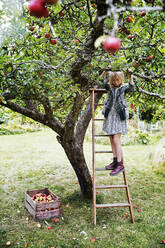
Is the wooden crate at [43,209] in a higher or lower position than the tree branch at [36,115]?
lower

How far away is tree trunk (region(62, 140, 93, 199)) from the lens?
4.60 meters

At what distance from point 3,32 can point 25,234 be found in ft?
9.14

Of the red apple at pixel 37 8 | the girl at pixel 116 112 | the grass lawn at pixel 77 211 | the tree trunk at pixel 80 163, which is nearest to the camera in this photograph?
the red apple at pixel 37 8

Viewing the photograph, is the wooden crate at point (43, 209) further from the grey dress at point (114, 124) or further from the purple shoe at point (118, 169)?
the grey dress at point (114, 124)

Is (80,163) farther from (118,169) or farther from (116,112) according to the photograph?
(116,112)

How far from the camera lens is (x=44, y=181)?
245 inches

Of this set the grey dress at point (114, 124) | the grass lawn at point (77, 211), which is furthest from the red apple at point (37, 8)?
the grass lawn at point (77, 211)

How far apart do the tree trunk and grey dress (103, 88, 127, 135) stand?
122 centimetres

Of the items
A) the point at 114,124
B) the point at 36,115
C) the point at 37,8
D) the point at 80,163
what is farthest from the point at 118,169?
the point at 37,8

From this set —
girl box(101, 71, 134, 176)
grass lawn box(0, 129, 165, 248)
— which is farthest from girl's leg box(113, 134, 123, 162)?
grass lawn box(0, 129, 165, 248)

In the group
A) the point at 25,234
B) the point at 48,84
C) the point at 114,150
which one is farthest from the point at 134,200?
the point at 48,84

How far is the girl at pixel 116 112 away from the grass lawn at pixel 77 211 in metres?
0.94

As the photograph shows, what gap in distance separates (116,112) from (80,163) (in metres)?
1.57

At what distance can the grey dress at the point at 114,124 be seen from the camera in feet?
11.4
